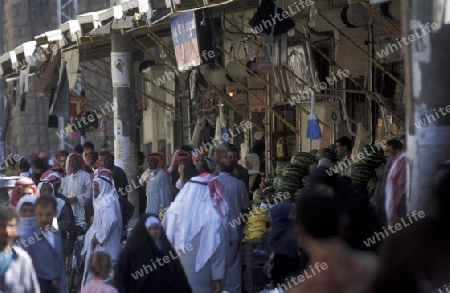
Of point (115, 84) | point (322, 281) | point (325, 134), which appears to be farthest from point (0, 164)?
point (322, 281)

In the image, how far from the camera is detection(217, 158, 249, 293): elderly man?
38.3ft

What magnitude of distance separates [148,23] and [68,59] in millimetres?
4774

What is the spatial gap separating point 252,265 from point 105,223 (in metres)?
1.80

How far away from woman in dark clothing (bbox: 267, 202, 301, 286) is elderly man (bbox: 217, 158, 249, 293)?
2.30 metres

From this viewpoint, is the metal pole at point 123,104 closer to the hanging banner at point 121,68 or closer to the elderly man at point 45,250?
the hanging banner at point 121,68

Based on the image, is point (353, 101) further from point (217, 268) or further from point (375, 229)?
point (375, 229)

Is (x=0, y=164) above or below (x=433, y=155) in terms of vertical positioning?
above

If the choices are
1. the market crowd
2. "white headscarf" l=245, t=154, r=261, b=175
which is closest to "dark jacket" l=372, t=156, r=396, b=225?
the market crowd

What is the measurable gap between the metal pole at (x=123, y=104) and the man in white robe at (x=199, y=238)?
5.66m

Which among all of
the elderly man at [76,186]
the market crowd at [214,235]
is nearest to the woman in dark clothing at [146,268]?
the market crowd at [214,235]

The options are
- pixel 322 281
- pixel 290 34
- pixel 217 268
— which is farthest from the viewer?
pixel 290 34

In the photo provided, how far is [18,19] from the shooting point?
33.1m

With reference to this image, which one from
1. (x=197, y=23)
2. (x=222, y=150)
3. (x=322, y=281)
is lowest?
(x=322, y=281)

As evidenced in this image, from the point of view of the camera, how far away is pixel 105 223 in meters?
12.7
